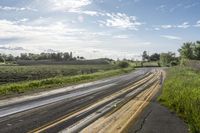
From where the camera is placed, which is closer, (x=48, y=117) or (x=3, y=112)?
(x=48, y=117)

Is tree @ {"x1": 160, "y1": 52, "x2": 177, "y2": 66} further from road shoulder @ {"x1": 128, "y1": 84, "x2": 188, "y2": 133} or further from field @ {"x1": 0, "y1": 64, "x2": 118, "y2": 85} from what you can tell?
road shoulder @ {"x1": 128, "y1": 84, "x2": 188, "y2": 133}

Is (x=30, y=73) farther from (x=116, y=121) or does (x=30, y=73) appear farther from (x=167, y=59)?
(x=167, y=59)

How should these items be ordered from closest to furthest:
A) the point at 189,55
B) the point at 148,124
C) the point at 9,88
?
the point at 148,124 < the point at 9,88 < the point at 189,55

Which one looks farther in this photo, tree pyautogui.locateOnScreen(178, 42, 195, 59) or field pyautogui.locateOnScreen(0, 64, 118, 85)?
tree pyautogui.locateOnScreen(178, 42, 195, 59)

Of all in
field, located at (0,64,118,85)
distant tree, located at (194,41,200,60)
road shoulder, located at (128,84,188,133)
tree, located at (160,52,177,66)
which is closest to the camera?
road shoulder, located at (128,84,188,133)

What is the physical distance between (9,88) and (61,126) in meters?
16.2

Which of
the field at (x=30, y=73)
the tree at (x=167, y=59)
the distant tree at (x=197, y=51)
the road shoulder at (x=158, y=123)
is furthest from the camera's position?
the tree at (x=167, y=59)

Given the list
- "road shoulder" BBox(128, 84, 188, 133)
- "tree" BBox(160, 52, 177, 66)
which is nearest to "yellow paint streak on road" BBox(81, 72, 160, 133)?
"road shoulder" BBox(128, 84, 188, 133)

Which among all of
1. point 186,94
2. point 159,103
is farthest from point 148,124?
point 159,103

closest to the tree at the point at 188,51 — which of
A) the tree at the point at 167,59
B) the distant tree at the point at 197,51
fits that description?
the distant tree at the point at 197,51

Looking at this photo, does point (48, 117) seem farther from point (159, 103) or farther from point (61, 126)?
point (159, 103)

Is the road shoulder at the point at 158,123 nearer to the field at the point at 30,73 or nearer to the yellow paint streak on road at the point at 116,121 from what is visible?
the yellow paint streak on road at the point at 116,121

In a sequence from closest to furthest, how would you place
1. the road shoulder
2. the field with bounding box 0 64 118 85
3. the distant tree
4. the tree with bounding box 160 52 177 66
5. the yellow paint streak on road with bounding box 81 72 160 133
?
the yellow paint streak on road with bounding box 81 72 160 133 < the road shoulder < the field with bounding box 0 64 118 85 < the distant tree < the tree with bounding box 160 52 177 66

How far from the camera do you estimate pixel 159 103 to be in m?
20.6
